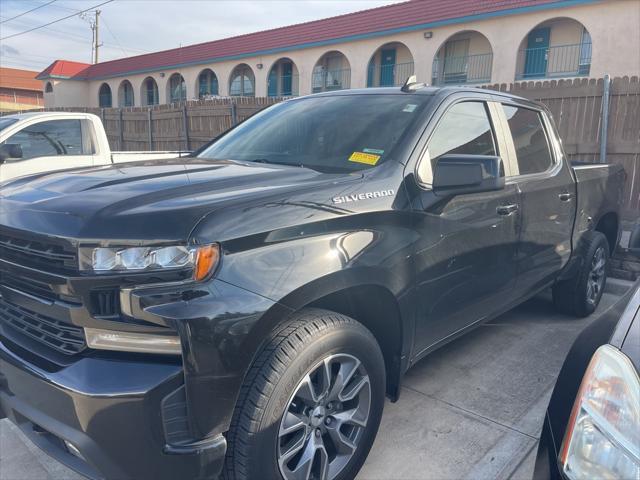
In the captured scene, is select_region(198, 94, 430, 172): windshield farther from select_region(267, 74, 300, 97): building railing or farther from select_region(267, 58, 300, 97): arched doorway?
select_region(267, 58, 300, 97): arched doorway

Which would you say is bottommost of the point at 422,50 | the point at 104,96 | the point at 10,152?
the point at 10,152

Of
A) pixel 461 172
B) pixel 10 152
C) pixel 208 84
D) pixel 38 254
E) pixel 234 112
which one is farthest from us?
pixel 208 84

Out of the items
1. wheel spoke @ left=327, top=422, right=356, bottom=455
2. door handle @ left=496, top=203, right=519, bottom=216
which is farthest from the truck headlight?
door handle @ left=496, top=203, right=519, bottom=216

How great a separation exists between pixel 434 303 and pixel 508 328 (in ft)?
6.82

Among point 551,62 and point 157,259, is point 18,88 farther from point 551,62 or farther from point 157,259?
point 157,259

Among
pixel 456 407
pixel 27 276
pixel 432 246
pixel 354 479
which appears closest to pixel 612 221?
pixel 456 407

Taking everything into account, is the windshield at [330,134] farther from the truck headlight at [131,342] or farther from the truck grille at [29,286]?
the truck grille at [29,286]

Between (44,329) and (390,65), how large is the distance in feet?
82.4

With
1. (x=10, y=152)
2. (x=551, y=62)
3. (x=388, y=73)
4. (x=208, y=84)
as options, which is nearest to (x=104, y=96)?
(x=208, y=84)

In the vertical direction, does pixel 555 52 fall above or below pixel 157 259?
above

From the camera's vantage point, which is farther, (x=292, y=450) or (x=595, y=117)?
(x=595, y=117)

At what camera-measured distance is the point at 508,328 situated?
14.8 ft

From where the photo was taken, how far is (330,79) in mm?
26906

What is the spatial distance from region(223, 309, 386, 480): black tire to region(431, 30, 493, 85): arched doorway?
848 inches
